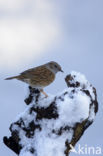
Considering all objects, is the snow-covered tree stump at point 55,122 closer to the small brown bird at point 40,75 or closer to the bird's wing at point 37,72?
the small brown bird at point 40,75

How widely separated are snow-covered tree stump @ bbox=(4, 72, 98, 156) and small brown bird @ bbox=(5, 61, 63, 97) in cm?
98

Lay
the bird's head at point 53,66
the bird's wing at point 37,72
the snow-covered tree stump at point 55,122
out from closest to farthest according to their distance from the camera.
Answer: the snow-covered tree stump at point 55,122 < the bird's wing at point 37,72 < the bird's head at point 53,66

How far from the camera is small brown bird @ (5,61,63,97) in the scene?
352 inches

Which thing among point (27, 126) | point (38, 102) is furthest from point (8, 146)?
point (38, 102)

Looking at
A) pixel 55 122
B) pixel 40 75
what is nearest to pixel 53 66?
pixel 40 75

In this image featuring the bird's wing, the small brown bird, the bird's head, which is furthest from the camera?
the bird's head

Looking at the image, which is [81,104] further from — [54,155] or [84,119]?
[54,155]

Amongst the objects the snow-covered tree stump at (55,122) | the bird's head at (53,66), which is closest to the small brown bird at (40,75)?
the bird's head at (53,66)

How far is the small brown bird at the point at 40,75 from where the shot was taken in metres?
8.93

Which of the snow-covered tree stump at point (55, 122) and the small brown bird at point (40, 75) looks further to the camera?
the small brown bird at point (40, 75)

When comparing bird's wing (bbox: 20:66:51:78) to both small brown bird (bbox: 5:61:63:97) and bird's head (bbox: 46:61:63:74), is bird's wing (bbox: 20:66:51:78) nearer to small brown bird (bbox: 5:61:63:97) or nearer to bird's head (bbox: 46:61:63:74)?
small brown bird (bbox: 5:61:63:97)

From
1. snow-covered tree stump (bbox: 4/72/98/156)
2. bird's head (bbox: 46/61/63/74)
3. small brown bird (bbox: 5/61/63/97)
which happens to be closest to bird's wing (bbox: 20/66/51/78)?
small brown bird (bbox: 5/61/63/97)

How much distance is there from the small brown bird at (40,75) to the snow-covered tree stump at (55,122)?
0.98m

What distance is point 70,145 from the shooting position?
24.9 ft
